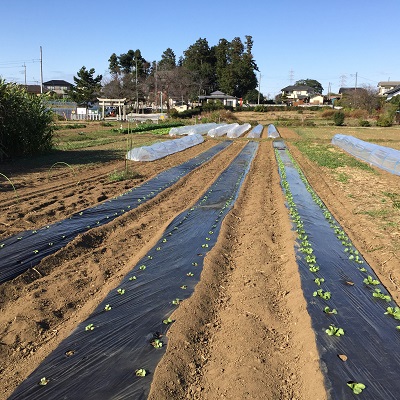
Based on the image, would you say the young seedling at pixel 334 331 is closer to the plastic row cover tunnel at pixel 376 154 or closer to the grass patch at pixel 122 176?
the grass patch at pixel 122 176

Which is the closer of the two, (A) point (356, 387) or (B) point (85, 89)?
(A) point (356, 387)

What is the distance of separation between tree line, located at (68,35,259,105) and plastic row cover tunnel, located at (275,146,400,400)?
5296cm

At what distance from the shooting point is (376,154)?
1677 centimetres

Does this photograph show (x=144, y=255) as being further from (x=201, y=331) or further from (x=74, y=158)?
(x=74, y=158)

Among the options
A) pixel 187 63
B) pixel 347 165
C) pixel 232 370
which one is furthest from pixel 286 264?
pixel 187 63

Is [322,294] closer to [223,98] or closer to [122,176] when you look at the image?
[122,176]

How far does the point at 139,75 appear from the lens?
216 feet

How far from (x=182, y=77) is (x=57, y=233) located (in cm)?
6436

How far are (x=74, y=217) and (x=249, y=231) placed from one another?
11.9ft

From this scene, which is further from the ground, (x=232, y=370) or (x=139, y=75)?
(x=139, y=75)

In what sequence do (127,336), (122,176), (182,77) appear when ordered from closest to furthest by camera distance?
(127,336), (122,176), (182,77)

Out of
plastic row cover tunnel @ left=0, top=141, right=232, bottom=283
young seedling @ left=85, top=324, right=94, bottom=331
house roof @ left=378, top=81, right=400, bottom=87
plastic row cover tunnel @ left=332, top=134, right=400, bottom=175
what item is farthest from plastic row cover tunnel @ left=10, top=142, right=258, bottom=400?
house roof @ left=378, top=81, right=400, bottom=87

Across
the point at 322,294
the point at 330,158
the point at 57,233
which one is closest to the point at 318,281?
the point at 322,294

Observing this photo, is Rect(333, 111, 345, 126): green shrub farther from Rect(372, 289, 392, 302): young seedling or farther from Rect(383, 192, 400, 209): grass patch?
Rect(372, 289, 392, 302): young seedling
